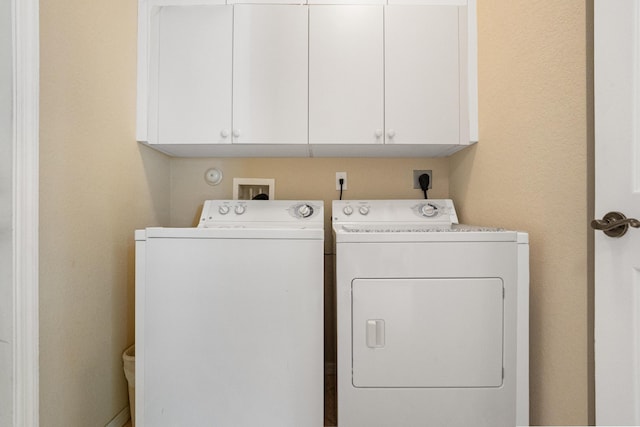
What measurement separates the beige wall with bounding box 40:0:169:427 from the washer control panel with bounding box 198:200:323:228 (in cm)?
39

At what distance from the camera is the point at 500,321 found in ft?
3.41

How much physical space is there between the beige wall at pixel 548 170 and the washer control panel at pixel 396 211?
0.33 metres

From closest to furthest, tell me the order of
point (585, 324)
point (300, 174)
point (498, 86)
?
point (585, 324)
point (498, 86)
point (300, 174)

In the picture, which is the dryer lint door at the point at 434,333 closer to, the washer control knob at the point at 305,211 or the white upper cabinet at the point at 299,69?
the washer control knob at the point at 305,211

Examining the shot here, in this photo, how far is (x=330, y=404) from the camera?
1.48m

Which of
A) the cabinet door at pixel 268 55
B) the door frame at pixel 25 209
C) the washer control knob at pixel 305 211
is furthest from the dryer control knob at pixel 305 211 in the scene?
the door frame at pixel 25 209

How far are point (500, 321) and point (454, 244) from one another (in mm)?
323

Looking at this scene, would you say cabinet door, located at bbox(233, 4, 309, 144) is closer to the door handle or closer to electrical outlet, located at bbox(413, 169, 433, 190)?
electrical outlet, located at bbox(413, 169, 433, 190)

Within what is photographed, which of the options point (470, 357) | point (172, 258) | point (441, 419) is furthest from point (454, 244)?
point (172, 258)

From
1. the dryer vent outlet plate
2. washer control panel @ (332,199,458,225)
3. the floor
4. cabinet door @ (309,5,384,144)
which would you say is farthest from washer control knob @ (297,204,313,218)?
the floor

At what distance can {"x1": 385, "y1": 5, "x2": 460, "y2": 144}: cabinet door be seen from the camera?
1469 mm

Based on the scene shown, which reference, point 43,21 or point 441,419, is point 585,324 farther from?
point 43,21

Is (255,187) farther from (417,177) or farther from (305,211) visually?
(417,177)

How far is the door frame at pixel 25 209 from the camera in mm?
864
